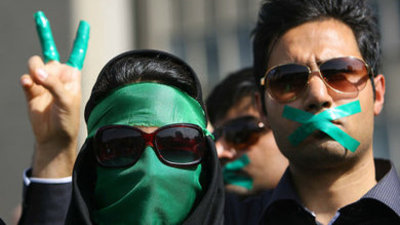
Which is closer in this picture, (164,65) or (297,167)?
(164,65)

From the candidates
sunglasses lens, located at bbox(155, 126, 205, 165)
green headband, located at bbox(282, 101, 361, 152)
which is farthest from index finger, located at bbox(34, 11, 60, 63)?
green headband, located at bbox(282, 101, 361, 152)

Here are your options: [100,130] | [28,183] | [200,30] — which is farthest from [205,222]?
[200,30]

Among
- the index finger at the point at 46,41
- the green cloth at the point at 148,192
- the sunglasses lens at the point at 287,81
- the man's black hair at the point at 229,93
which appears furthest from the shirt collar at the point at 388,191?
the index finger at the point at 46,41

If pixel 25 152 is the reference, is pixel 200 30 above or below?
above

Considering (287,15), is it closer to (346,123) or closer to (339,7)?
(339,7)

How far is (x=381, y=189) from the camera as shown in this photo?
263 cm

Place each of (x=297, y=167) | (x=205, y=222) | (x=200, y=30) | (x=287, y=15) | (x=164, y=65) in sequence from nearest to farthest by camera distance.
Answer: (x=205, y=222) < (x=164, y=65) < (x=297, y=167) < (x=287, y=15) < (x=200, y=30)

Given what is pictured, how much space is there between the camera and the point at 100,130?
8.09 ft

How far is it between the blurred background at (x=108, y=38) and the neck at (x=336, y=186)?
13224 mm

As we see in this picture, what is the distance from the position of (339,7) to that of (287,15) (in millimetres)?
254

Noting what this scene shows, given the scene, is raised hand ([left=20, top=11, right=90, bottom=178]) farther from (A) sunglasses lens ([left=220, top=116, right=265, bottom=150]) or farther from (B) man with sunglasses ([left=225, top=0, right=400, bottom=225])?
(A) sunglasses lens ([left=220, top=116, right=265, bottom=150])

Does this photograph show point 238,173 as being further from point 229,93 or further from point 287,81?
point 287,81

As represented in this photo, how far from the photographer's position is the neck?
8.84 ft

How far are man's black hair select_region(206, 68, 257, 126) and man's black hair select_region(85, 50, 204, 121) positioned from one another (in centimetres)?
134
